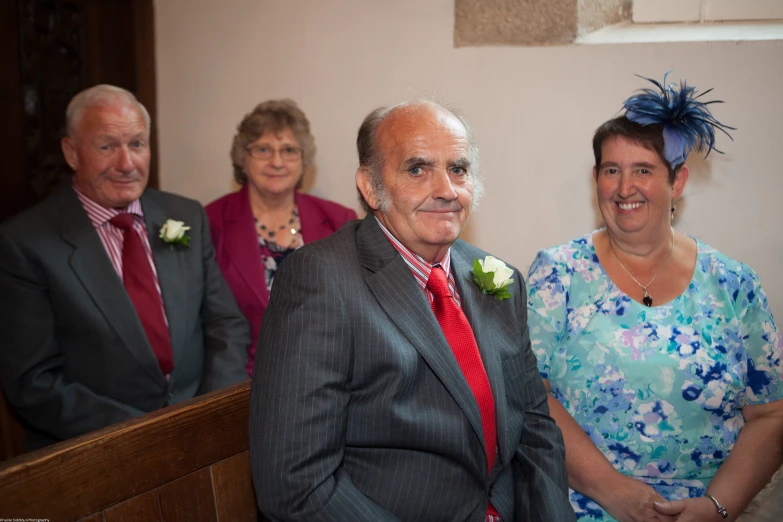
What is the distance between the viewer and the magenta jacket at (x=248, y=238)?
3084 millimetres

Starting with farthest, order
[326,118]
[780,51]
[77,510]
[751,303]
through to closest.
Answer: [326,118], [780,51], [751,303], [77,510]

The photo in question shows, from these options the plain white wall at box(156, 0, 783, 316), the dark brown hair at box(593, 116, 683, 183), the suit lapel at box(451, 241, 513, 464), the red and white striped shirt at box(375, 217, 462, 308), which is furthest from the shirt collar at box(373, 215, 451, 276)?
the plain white wall at box(156, 0, 783, 316)

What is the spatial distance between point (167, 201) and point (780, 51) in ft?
8.24

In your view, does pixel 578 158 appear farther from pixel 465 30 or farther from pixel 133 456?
pixel 133 456

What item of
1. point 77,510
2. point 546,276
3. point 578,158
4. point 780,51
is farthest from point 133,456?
point 780,51

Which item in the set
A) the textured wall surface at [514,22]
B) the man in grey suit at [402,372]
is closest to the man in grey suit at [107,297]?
the man in grey suit at [402,372]

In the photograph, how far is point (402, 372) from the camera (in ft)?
5.35

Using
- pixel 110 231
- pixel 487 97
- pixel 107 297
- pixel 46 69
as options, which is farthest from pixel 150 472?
pixel 46 69

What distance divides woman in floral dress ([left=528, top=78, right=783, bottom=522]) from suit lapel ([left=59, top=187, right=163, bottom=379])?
1345mm

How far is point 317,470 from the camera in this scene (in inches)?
60.1

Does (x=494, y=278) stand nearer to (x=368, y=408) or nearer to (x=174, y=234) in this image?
(x=368, y=408)

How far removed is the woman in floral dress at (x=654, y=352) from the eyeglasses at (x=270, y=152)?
4.52ft

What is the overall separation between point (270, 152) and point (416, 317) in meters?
1.81

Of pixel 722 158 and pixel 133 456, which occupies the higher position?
pixel 722 158
